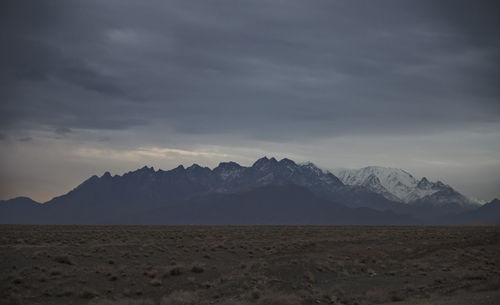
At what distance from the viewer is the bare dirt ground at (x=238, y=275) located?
24312 millimetres

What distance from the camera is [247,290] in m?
26.0

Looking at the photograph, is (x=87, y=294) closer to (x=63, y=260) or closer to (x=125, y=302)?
(x=125, y=302)

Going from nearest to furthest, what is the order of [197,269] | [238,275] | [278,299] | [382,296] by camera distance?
1. [278,299]
2. [382,296]
3. [238,275]
4. [197,269]

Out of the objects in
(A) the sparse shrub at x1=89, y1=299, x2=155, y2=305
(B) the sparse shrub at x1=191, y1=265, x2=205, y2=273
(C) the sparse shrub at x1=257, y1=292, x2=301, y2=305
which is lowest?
(A) the sparse shrub at x1=89, y1=299, x2=155, y2=305

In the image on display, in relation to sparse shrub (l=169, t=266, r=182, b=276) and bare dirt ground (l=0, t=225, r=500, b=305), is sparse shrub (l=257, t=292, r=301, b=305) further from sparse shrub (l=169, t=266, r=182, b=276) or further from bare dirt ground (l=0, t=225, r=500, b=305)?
sparse shrub (l=169, t=266, r=182, b=276)

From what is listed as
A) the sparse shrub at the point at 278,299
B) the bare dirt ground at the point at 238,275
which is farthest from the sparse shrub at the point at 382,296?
the sparse shrub at the point at 278,299

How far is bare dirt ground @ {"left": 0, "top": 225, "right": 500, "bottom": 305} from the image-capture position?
24312 mm

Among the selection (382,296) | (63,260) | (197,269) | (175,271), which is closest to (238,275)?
(197,269)

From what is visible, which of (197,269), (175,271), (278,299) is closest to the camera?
(278,299)

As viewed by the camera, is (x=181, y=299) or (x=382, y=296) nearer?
(x=181, y=299)

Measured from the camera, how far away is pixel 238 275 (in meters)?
Answer: 29.7

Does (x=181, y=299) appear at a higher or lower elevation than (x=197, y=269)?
lower

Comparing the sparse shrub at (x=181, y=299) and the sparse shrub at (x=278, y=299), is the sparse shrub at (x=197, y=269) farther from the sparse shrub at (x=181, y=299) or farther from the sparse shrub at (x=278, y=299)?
the sparse shrub at (x=278, y=299)

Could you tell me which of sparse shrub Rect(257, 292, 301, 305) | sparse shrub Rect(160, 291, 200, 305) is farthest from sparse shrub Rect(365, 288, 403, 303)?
sparse shrub Rect(160, 291, 200, 305)
